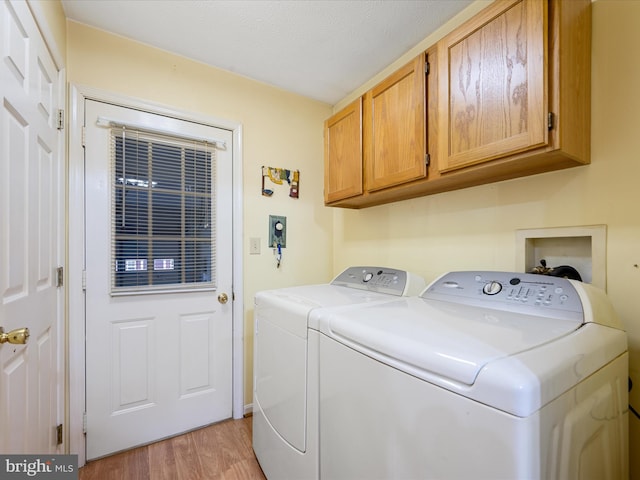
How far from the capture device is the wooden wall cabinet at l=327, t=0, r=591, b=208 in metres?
0.98

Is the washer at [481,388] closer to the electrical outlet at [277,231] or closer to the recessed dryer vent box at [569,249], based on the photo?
the recessed dryer vent box at [569,249]

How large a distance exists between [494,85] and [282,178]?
1478 millimetres

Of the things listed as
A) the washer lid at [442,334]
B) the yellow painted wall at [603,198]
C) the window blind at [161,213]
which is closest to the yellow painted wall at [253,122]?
the window blind at [161,213]

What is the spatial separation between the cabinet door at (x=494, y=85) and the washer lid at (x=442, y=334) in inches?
23.3

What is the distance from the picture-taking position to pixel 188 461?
1.64m

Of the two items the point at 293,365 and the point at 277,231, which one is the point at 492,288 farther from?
the point at 277,231

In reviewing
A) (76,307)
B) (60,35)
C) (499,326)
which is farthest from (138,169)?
(499,326)

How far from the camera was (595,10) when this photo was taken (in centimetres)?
112

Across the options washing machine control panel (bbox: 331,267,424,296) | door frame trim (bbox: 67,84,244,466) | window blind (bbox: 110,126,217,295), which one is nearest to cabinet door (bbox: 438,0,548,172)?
washing machine control panel (bbox: 331,267,424,296)

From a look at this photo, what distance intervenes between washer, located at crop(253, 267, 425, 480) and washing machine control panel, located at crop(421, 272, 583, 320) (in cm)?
24

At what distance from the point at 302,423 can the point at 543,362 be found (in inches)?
35.1

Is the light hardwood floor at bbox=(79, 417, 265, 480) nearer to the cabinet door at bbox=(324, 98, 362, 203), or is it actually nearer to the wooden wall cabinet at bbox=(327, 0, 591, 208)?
the cabinet door at bbox=(324, 98, 362, 203)

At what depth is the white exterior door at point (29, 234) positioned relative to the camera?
0.92m

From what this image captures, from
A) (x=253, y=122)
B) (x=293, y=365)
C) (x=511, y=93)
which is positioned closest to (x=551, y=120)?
(x=511, y=93)
